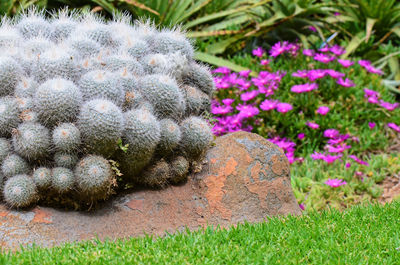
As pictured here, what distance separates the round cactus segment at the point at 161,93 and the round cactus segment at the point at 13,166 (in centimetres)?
95

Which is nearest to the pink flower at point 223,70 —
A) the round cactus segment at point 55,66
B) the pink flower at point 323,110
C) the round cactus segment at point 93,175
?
the pink flower at point 323,110

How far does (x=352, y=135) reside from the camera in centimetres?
598

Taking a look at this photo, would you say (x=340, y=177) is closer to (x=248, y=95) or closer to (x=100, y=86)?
(x=248, y=95)

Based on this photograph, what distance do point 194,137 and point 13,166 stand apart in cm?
127

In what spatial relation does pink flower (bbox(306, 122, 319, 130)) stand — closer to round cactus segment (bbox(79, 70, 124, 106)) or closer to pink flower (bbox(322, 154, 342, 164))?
pink flower (bbox(322, 154, 342, 164))

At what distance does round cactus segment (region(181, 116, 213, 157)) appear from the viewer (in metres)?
3.96

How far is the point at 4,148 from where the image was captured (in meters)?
3.52

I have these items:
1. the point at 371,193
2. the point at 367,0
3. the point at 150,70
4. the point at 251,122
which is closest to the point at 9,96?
the point at 150,70

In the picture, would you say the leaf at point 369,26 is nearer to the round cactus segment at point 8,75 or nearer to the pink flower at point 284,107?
the pink flower at point 284,107

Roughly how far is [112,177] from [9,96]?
0.88m

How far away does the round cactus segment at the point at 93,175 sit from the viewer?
3.44 metres

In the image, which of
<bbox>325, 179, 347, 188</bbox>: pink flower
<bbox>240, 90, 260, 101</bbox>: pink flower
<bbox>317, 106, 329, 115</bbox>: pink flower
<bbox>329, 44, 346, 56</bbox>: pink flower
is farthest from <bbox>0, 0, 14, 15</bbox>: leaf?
<bbox>325, 179, 347, 188</bbox>: pink flower

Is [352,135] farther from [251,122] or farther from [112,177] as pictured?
[112,177]

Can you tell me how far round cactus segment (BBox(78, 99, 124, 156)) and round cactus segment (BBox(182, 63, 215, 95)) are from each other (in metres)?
1.06
